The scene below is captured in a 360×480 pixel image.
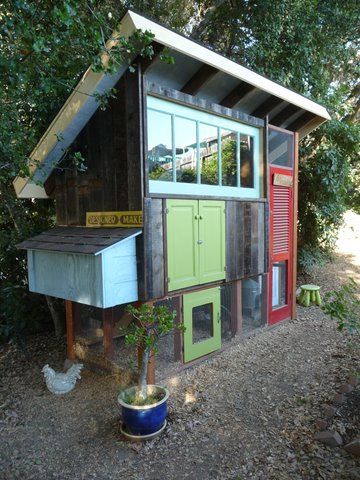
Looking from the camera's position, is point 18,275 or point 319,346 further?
point 18,275

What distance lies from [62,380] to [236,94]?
13.1 ft

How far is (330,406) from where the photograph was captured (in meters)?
3.35

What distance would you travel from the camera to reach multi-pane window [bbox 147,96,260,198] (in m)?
3.73

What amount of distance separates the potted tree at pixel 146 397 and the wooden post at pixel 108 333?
0.96 metres

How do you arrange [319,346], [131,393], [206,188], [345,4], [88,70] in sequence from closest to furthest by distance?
[131,393]
[88,70]
[206,188]
[319,346]
[345,4]

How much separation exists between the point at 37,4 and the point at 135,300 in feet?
9.04

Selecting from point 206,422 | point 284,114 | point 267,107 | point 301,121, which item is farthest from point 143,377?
point 301,121

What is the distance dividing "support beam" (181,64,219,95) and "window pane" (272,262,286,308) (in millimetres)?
3017

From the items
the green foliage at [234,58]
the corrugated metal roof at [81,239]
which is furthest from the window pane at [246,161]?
the corrugated metal roof at [81,239]

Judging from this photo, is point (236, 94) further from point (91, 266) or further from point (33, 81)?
point (91, 266)

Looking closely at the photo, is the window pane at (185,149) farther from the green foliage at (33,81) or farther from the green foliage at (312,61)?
the green foliage at (312,61)

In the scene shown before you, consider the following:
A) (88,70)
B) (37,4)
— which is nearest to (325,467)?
(88,70)

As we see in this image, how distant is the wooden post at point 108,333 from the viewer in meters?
4.11

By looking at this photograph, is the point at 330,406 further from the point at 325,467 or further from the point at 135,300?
the point at 135,300
